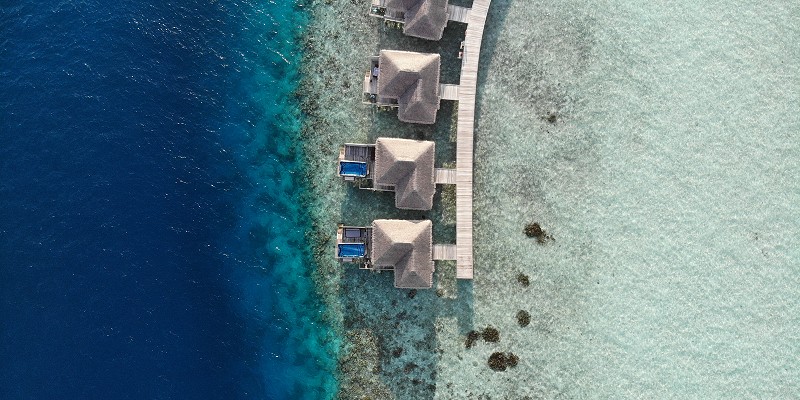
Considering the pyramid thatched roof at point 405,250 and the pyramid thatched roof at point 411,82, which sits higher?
the pyramid thatched roof at point 411,82

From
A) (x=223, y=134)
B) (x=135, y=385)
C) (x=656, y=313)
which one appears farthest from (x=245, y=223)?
(x=656, y=313)

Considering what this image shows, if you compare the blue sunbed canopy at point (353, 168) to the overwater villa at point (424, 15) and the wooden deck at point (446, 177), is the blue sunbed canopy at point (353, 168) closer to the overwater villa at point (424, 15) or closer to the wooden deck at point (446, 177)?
the wooden deck at point (446, 177)

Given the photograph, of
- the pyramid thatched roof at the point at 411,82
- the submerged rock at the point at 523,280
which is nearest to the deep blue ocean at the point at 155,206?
the pyramid thatched roof at the point at 411,82

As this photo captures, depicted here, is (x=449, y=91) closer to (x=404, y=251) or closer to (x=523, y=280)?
(x=404, y=251)

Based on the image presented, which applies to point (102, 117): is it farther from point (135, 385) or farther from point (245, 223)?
point (135, 385)

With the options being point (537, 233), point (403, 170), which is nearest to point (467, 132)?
point (403, 170)


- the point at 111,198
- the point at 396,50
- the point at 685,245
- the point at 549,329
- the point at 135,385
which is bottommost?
the point at 135,385
